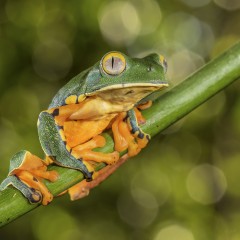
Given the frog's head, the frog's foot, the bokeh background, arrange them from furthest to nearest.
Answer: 1. the bokeh background
2. the frog's head
3. the frog's foot

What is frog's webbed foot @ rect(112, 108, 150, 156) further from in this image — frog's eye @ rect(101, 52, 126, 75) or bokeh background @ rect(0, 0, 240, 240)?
bokeh background @ rect(0, 0, 240, 240)

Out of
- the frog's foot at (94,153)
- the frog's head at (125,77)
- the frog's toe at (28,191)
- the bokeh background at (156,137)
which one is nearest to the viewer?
the frog's toe at (28,191)

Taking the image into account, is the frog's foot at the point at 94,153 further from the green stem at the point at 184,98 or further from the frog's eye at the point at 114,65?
the frog's eye at the point at 114,65

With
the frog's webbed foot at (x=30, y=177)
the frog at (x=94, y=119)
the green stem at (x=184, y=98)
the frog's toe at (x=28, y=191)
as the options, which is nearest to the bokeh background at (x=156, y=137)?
A: the frog at (x=94, y=119)

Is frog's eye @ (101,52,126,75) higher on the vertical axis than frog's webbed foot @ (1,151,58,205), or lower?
higher

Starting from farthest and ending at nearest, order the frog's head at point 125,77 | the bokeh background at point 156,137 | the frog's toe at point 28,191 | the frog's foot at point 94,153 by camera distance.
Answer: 1. the bokeh background at point 156,137
2. the frog's head at point 125,77
3. the frog's foot at point 94,153
4. the frog's toe at point 28,191

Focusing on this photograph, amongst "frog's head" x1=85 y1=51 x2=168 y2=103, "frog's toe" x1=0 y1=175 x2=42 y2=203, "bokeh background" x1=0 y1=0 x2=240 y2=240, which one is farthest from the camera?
"bokeh background" x1=0 y1=0 x2=240 y2=240

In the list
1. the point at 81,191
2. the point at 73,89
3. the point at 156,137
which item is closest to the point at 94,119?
the point at 73,89

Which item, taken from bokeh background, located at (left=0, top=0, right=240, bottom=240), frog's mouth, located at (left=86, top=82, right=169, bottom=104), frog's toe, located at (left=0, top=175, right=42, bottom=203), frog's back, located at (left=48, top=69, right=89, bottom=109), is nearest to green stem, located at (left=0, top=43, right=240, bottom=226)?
frog's toe, located at (left=0, top=175, right=42, bottom=203)
